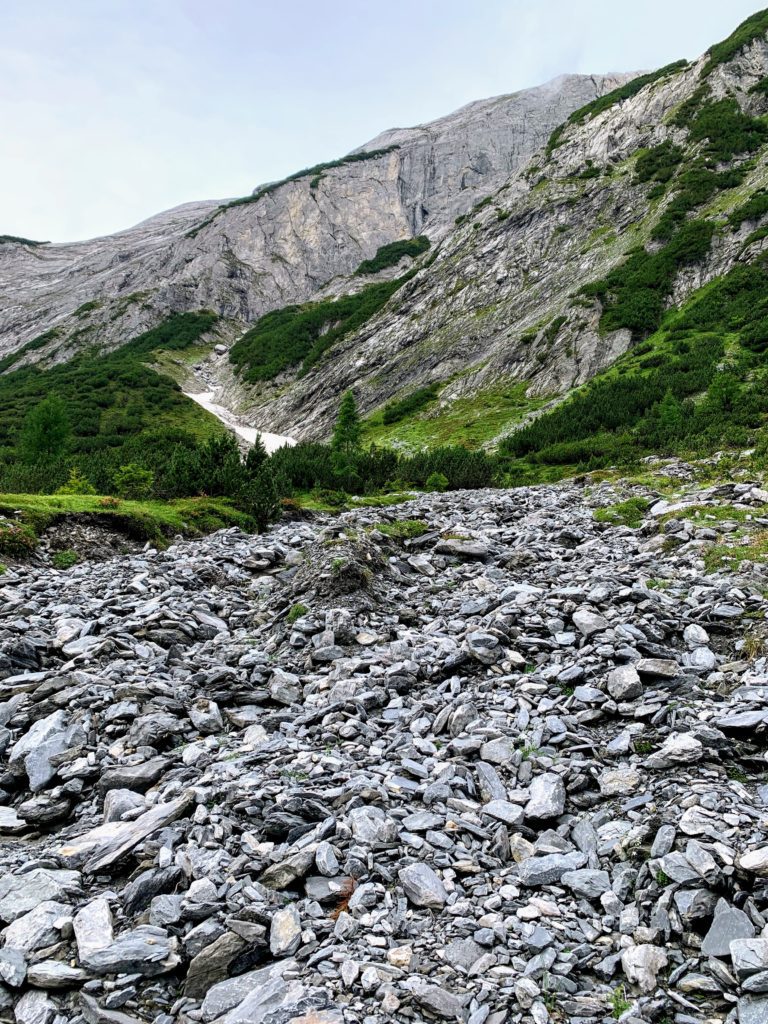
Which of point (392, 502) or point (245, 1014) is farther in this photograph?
point (392, 502)

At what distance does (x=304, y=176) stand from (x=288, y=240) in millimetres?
27031

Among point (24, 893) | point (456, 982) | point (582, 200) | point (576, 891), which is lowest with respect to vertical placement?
point (576, 891)

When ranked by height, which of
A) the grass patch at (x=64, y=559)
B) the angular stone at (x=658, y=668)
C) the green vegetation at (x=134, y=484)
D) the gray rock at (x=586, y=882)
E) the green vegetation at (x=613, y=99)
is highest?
the green vegetation at (x=613, y=99)

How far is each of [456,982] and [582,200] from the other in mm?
106909

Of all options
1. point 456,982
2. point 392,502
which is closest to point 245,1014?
point 456,982

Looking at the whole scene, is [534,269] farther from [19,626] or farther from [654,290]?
[19,626]

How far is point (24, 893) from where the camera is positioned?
18.0 feet

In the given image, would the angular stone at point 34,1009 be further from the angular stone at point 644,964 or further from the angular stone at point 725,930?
the angular stone at point 725,930

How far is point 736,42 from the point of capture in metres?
89.1

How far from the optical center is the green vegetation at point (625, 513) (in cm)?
1886

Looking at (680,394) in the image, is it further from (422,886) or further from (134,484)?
(422,886)

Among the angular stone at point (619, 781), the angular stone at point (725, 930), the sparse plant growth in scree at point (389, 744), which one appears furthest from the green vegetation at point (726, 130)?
the angular stone at point (725, 930)

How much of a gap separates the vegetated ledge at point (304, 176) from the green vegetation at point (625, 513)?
186754 millimetres

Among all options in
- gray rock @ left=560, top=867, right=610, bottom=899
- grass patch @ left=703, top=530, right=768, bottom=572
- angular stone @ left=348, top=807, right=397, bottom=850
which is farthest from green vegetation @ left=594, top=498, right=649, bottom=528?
angular stone @ left=348, top=807, right=397, bottom=850
